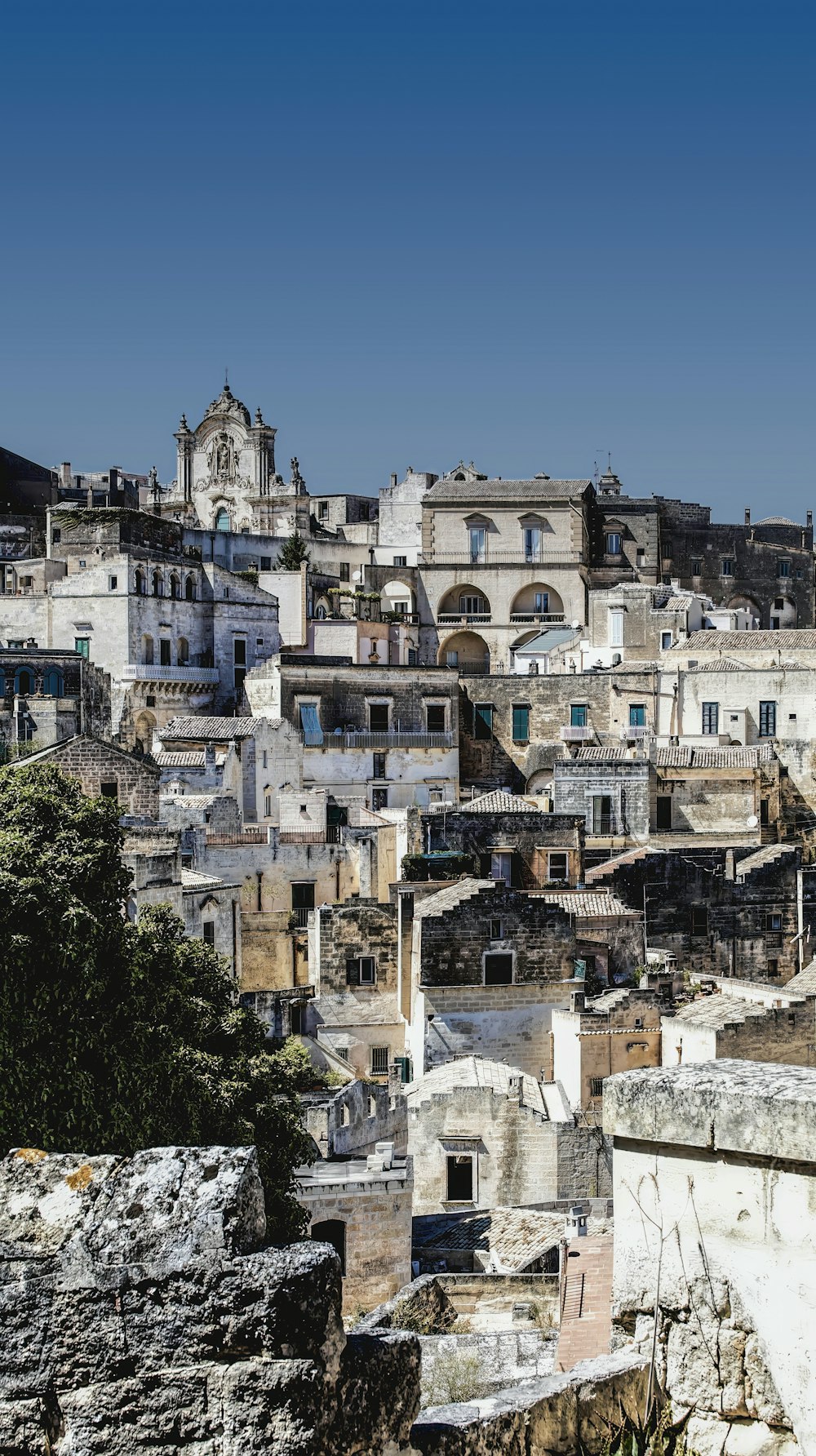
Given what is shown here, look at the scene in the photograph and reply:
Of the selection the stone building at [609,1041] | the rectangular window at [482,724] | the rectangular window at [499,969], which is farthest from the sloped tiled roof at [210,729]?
the stone building at [609,1041]

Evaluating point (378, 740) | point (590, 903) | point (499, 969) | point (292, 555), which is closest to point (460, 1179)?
point (499, 969)

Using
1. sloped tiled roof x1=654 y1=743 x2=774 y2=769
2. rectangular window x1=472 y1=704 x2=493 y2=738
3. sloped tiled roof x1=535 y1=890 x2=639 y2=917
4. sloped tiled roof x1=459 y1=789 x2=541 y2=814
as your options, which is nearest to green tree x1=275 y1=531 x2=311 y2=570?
rectangular window x1=472 y1=704 x2=493 y2=738

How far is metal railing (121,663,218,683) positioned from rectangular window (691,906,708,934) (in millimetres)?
19743

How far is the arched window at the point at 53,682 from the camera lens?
41.8 metres

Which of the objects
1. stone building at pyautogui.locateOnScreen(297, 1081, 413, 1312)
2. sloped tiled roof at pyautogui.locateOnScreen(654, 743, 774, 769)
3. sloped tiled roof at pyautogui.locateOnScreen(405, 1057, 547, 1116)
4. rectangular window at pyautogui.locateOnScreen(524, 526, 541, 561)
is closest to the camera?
stone building at pyautogui.locateOnScreen(297, 1081, 413, 1312)

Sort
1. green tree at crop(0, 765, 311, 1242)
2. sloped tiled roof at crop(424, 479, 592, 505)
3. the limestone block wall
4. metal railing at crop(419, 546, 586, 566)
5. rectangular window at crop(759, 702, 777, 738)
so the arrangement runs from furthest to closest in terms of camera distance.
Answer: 1. sloped tiled roof at crop(424, 479, 592, 505)
2. metal railing at crop(419, 546, 586, 566)
3. rectangular window at crop(759, 702, 777, 738)
4. green tree at crop(0, 765, 311, 1242)
5. the limestone block wall

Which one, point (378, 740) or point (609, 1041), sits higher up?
point (378, 740)

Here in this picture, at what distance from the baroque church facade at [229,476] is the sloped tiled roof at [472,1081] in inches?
1537

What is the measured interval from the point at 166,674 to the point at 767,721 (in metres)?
17.6

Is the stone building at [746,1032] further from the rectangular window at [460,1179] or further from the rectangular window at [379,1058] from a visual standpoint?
the rectangular window at [379,1058]

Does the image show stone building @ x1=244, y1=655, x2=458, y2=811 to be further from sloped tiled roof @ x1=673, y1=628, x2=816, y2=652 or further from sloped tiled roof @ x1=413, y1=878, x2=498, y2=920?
sloped tiled roof @ x1=413, y1=878, x2=498, y2=920

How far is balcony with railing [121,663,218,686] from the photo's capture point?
4494 cm

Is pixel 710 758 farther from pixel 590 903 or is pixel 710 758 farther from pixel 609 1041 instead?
pixel 609 1041

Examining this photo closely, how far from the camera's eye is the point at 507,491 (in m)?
56.7
